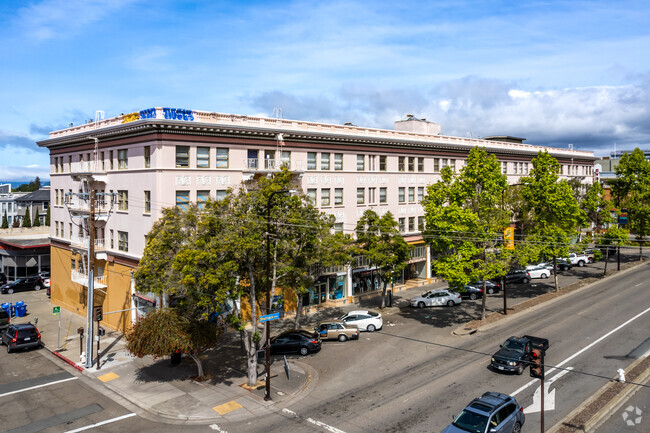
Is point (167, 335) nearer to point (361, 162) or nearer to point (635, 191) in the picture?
point (361, 162)

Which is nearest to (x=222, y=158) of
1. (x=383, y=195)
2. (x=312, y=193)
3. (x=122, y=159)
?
(x=122, y=159)

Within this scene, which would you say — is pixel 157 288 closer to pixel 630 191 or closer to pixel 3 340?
pixel 3 340

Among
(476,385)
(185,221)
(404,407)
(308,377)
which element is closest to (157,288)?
(185,221)

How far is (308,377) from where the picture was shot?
2738cm

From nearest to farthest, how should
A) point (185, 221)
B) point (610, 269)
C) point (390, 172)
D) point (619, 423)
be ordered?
point (619, 423) < point (185, 221) < point (390, 172) < point (610, 269)

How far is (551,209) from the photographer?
42875mm

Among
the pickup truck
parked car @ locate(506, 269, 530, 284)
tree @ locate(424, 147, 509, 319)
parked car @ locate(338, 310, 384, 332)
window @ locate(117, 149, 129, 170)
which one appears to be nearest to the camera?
the pickup truck

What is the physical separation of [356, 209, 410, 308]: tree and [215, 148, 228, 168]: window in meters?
13.1

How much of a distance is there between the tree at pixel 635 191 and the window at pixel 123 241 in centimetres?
5729

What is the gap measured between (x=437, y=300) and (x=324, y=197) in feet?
47.0

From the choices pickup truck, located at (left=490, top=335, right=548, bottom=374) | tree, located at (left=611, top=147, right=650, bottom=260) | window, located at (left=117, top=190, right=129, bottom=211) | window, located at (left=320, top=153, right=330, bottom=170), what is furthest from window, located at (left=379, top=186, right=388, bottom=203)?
tree, located at (left=611, top=147, right=650, bottom=260)

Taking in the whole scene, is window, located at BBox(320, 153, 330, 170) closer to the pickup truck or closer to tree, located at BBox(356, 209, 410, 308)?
tree, located at BBox(356, 209, 410, 308)

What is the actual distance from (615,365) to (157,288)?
25877mm

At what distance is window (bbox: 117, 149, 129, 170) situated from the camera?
37.9 meters
